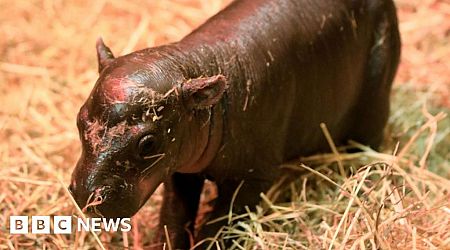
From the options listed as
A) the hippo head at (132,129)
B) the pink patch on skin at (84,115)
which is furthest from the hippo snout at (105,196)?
the pink patch on skin at (84,115)

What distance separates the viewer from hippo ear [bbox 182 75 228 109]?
2436 mm

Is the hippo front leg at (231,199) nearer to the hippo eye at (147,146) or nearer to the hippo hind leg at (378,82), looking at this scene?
the hippo eye at (147,146)

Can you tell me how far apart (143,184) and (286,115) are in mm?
696

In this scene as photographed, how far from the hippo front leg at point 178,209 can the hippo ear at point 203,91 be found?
490mm

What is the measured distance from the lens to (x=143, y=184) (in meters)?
2.42

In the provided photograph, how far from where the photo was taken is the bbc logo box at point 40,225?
2854 millimetres

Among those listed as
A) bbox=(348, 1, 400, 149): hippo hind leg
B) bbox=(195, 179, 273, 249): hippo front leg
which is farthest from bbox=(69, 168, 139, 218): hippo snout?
bbox=(348, 1, 400, 149): hippo hind leg

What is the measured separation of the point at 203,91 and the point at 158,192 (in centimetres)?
90

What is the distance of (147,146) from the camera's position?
7.77ft

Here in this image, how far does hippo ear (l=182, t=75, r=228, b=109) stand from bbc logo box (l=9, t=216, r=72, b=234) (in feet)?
2.41

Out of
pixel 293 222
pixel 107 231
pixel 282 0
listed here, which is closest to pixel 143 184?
pixel 107 231

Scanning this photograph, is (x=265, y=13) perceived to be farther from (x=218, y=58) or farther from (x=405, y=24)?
(x=405, y=24)

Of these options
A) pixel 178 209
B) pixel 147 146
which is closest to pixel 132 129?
pixel 147 146

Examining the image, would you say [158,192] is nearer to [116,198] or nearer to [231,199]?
[231,199]
